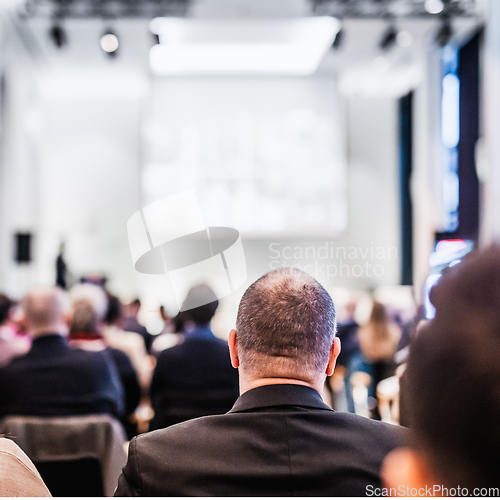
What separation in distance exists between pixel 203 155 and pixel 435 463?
7111mm

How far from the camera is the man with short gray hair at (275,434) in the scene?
0.95 metres

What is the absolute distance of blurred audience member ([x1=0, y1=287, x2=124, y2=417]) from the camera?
2.27 metres

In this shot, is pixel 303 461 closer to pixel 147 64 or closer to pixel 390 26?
pixel 390 26

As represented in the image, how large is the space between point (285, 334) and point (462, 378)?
27.1 inches

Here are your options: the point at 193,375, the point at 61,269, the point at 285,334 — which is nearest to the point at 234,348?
the point at 285,334

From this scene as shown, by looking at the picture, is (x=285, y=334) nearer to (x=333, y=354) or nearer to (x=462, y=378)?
(x=333, y=354)

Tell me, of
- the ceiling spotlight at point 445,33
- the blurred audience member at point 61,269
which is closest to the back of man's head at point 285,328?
the ceiling spotlight at point 445,33

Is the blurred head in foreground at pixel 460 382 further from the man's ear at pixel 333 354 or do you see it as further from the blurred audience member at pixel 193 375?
the blurred audience member at pixel 193 375

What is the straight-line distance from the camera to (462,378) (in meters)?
0.47

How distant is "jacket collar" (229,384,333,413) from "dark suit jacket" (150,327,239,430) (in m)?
1.31

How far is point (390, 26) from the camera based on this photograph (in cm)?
641

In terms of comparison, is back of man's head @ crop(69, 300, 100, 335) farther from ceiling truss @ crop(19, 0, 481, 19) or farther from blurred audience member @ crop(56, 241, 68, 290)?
blurred audience member @ crop(56, 241, 68, 290)

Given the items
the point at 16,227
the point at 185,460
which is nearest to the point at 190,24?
the point at 16,227

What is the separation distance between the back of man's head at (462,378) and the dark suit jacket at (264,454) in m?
0.49
